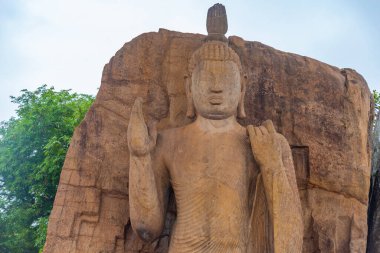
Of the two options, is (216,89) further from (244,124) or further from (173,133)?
(244,124)

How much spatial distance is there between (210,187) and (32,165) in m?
10.2

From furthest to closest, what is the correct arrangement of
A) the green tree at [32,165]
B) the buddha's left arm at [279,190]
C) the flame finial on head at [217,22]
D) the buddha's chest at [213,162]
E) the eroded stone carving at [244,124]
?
1. the green tree at [32,165]
2. the flame finial on head at [217,22]
3. the eroded stone carving at [244,124]
4. the buddha's chest at [213,162]
5. the buddha's left arm at [279,190]

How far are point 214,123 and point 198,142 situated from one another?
30 centimetres

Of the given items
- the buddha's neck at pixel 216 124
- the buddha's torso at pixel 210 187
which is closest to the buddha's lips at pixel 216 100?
the buddha's neck at pixel 216 124

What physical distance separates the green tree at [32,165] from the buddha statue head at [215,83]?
26.5 feet

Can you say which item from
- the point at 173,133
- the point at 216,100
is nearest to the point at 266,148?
the point at 216,100

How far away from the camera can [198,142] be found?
521 cm


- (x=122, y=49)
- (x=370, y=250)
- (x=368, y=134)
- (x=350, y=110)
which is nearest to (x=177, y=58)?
(x=122, y=49)

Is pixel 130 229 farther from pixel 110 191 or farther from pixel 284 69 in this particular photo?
pixel 284 69

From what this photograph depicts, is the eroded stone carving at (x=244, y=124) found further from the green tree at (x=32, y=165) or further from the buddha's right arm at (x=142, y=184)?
the green tree at (x=32, y=165)

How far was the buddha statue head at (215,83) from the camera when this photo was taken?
5293mm

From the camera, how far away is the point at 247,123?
20.4 feet

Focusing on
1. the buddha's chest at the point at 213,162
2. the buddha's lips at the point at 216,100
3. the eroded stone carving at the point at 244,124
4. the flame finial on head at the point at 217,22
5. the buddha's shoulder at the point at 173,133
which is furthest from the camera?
the flame finial on head at the point at 217,22

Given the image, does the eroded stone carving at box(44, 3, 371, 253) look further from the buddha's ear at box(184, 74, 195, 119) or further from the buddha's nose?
the buddha's nose
